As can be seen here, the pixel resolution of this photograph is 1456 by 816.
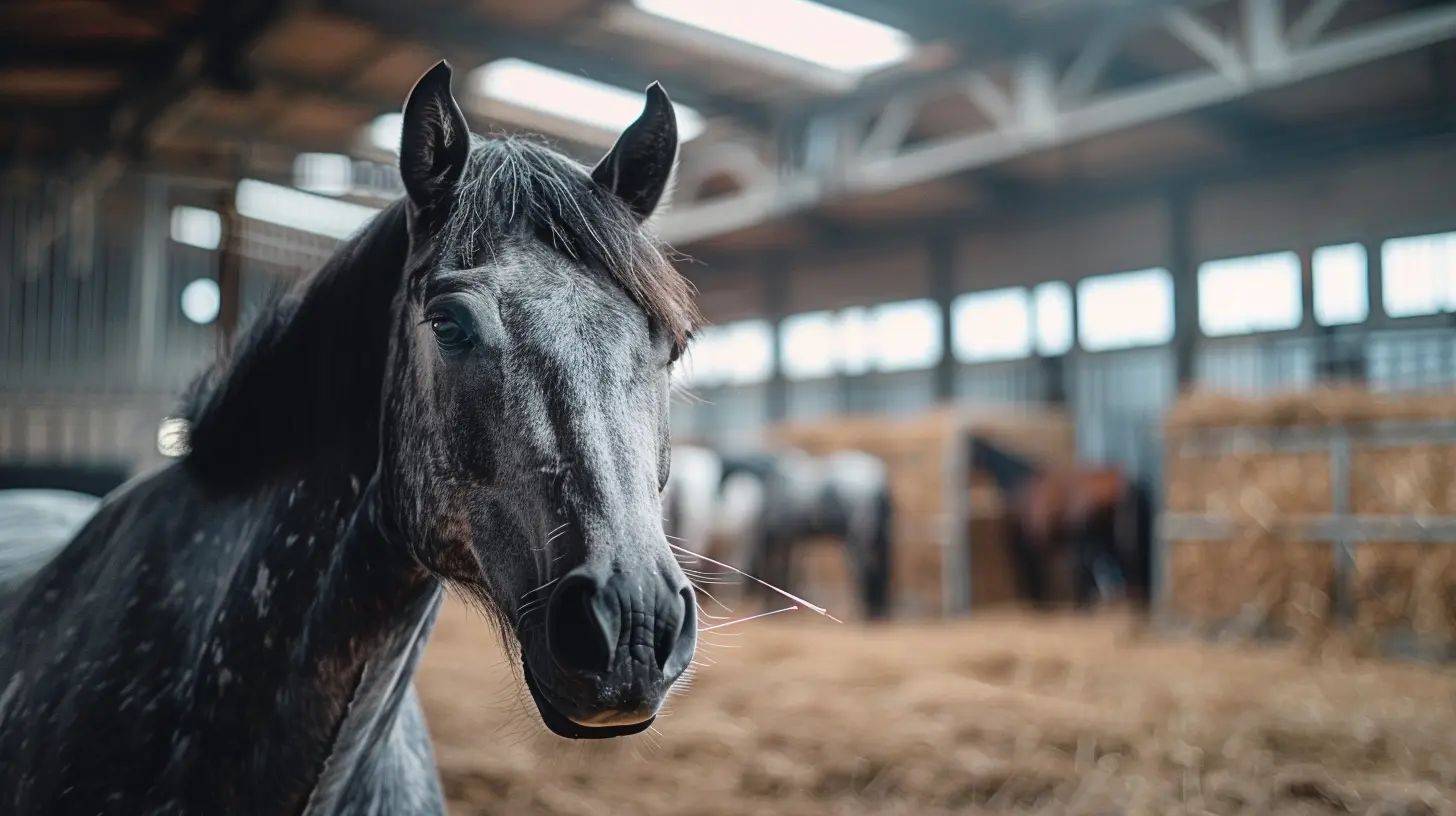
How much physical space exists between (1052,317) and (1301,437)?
5860 millimetres

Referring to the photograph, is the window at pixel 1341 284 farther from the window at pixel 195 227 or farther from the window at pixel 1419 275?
the window at pixel 195 227

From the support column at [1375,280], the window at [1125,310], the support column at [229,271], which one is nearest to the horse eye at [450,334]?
the support column at [229,271]

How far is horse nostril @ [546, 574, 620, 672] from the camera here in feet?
2.99

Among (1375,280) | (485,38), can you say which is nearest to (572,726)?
(485,38)

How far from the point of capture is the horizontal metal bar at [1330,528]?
18.6 ft

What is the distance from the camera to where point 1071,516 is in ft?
28.1

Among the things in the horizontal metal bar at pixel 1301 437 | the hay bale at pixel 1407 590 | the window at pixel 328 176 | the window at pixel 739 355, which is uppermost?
the window at pixel 328 176

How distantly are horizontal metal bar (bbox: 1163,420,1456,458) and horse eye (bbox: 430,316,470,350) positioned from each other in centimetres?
652

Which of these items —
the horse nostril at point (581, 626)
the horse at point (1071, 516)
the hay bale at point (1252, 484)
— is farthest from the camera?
the horse at point (1071, 516)

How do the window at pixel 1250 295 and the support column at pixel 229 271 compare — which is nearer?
the support column at pixel 229 271

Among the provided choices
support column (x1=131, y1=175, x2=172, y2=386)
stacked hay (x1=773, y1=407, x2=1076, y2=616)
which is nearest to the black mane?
support column (x1=131, y1=175, x2=172, y2=386)

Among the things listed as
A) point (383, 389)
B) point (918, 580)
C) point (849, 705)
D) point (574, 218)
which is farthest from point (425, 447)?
point (918, 580)

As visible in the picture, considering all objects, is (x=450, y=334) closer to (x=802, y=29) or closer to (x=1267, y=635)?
(x=1267, y=635)

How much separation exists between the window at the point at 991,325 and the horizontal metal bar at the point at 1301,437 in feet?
17.7
